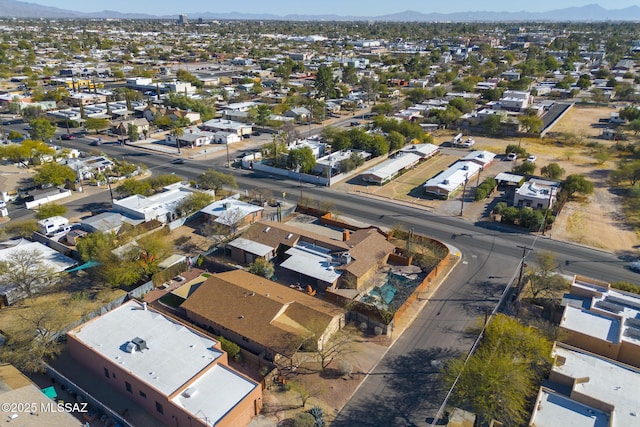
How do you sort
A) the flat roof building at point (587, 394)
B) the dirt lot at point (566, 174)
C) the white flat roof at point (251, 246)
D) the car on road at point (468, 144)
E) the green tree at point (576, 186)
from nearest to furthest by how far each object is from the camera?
1. the flat roof building at point (587, 394)
2. the white flat roof at point (251, 246)
3. the dirt lot at point (566, 174)
4. the green tree at point (576, 186)
5. the car on road at point (468, 144)

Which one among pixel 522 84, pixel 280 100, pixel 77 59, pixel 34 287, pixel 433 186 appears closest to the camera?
pixel 34 287

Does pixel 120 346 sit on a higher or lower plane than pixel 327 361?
higher

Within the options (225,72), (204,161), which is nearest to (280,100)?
(204,161)

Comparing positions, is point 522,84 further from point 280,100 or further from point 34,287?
point 34,287

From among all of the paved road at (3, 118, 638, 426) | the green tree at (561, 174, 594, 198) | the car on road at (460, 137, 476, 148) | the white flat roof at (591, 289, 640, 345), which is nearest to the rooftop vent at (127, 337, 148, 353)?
the paved road at (3, 118, 638, 426)

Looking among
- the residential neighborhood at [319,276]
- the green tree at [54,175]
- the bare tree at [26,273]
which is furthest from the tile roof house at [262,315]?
the green tree at [54,175]

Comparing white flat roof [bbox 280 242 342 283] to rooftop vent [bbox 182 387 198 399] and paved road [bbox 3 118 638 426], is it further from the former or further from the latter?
rooftop vent [bbox 182 387 198 399]

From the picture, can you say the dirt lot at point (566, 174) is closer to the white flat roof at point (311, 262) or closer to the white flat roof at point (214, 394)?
the white flat roof at point (311, 262)
